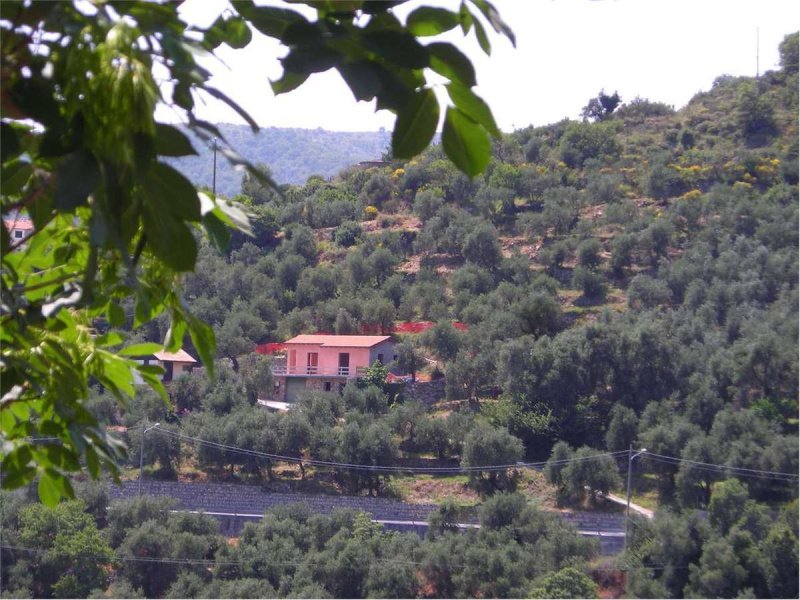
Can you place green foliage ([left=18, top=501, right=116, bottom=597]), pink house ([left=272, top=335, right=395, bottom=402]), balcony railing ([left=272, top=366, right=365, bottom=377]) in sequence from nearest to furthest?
green foliage ([left=18, top=501, right=116, bottom=597]) < balcony railing ([left=272, top=366, right=365, bottom=377]) < pink house ([left=272, top=335, right=395, bottom=402])

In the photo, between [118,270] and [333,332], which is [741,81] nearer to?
[333,332]

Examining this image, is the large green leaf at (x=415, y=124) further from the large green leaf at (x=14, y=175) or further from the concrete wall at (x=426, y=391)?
the concrete wall at (x=426, y=391)

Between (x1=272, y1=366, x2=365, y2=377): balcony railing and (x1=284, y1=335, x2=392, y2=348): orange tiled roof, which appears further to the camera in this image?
(x1=284, y1=335, x2=392, y2=348): orange tiled roof

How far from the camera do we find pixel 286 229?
23734mm

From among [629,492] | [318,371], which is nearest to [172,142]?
[629,492]

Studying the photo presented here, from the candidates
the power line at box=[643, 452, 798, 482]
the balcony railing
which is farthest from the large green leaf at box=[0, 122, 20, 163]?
the balcony railing

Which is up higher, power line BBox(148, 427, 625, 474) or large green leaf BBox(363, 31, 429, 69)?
large green leaf BBox(363, 31, 429, 69)

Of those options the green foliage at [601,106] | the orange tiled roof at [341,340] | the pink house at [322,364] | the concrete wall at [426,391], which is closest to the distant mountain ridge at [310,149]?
the green foliage at [601,106]

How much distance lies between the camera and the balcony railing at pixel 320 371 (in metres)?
17.5

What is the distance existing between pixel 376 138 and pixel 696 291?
73097 millimetres

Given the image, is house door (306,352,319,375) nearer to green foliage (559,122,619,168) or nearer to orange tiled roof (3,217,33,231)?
green foliage (559,122,619,168)

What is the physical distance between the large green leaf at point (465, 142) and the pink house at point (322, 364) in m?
16.9

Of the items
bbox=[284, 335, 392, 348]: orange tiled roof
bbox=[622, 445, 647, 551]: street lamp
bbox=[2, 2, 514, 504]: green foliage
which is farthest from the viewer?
bbox=[284, 335, 392, 348]: orange tiled roof

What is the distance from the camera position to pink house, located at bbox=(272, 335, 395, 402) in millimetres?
17594
